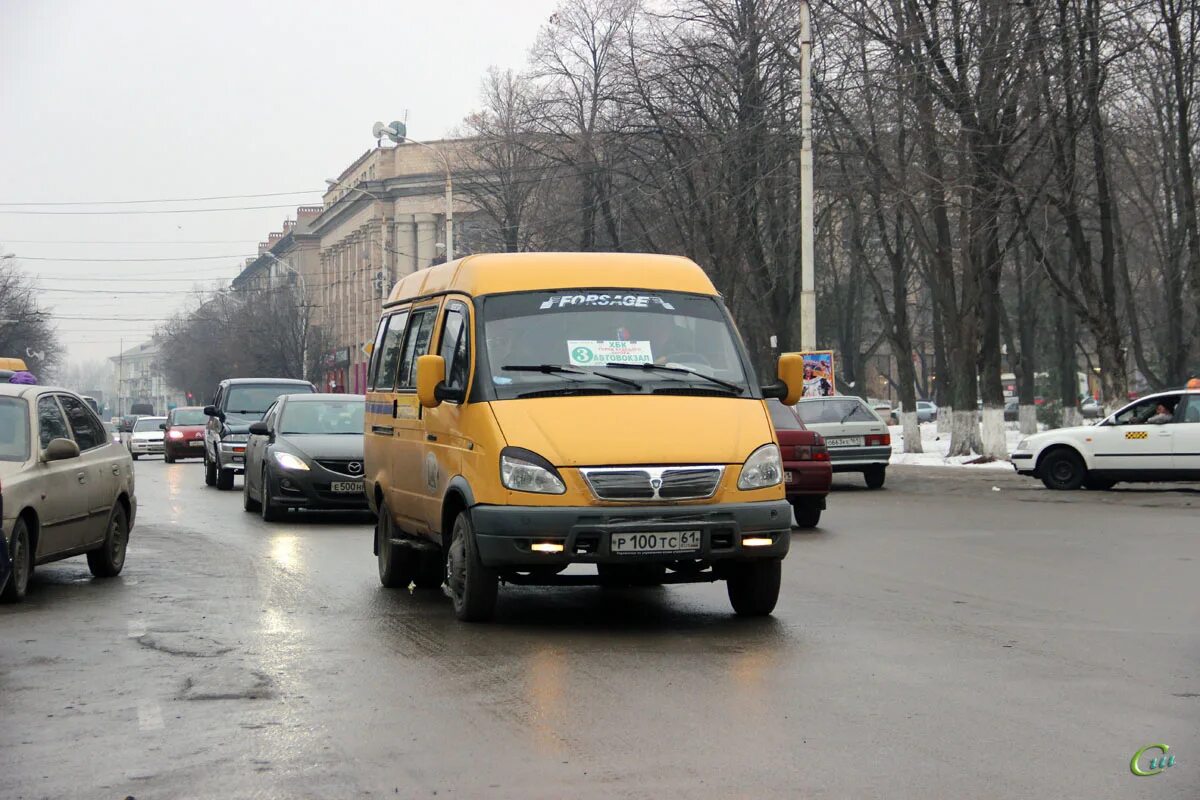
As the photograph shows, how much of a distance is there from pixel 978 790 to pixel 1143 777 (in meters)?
0.66

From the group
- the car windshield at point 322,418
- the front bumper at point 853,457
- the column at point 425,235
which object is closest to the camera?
the car windshield at point 322,418

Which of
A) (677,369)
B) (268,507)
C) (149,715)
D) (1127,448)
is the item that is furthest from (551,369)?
(1127,448)

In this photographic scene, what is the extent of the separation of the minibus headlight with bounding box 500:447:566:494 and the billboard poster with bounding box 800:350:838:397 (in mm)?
21019

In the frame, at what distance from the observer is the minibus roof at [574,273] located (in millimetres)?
9883

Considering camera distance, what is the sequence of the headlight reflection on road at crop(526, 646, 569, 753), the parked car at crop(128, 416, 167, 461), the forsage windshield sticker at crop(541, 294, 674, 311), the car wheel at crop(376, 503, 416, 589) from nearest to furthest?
the headlight reflection on road at crop(526, 646, 569, 753)
the forsage windshield sticker at crop(541, 294, 674, 311)
the car wheel at crop(376, 503, 416, 589)
the parked car at crop(128, 416, 167, 461)

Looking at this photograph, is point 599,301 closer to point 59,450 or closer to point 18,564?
point 59,450

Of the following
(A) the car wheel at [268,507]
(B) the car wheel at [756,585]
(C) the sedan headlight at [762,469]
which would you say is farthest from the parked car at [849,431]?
(C) the sedan headlight at [762,469]

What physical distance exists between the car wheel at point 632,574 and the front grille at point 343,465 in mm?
8332

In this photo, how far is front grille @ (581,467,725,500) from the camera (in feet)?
28.7

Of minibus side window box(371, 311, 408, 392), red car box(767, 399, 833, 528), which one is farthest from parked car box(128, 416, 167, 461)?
minibus side window box(371, 311, 408, 392)

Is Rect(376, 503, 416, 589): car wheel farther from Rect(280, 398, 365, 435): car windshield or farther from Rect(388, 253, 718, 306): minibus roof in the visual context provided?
Rect(280, 398, 365, 435): car windshield

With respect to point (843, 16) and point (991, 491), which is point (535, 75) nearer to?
point (843, 16)

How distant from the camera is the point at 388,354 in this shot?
11938mm

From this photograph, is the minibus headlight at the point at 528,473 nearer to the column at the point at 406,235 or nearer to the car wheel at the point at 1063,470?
the car wheel at the point at 1063,470
